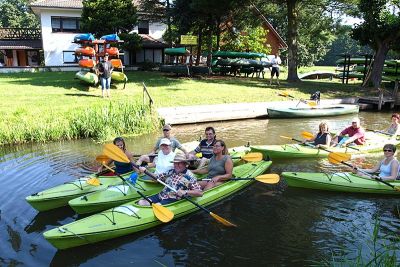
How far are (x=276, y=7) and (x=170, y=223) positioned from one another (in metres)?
23.1

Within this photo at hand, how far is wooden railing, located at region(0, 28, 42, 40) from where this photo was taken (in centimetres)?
3350

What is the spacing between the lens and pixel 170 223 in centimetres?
709

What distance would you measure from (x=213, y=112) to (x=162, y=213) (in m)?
10.7

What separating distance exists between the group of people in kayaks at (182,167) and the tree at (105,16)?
19563mm

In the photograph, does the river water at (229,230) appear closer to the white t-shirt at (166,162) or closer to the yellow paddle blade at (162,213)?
the yellow paddle blade at (162,213)

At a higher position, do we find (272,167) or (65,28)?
(65,28)

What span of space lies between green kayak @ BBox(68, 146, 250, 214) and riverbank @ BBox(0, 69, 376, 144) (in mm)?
5468

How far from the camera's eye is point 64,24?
31.8 meters

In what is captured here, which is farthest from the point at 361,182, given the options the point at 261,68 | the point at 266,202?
the point at 261,68

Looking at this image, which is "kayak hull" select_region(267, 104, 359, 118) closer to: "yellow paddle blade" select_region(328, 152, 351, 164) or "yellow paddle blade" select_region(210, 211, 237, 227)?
"yellow paddle blade" select_region(328, 152, 351, 164)

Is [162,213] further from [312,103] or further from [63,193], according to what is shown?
[312,103]

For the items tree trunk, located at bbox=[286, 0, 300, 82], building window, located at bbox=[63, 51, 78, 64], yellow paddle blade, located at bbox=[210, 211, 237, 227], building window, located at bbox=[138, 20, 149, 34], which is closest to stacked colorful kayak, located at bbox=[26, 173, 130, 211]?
yellow paddle blade, located at bbox=[210, 211, 237, 227]

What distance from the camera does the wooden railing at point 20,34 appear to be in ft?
110

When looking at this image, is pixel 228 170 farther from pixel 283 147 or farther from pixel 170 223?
pixel 283 147
